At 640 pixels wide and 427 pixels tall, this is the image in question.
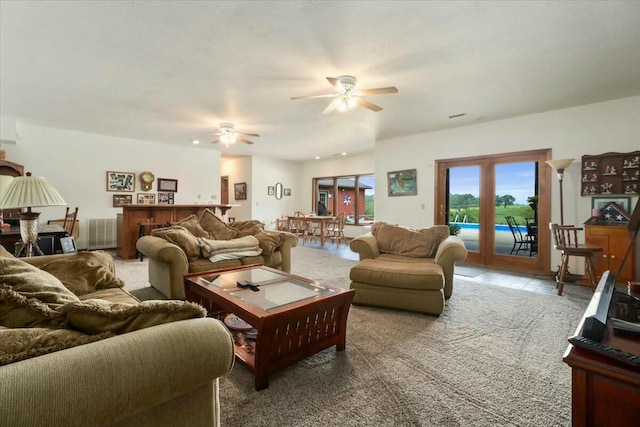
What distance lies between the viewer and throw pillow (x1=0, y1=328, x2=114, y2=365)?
74 cm

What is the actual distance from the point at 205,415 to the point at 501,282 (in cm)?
424

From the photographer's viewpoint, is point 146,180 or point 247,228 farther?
point 146,180

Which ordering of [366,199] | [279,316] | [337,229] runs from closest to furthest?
1. [279,316]
2. [337,229]
3. [366,199]

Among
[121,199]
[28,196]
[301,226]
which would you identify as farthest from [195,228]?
[301,226]

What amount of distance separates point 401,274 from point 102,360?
96.1 inches

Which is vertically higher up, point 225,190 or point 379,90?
point 379,90

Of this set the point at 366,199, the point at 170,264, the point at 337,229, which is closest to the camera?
the point at 170,264

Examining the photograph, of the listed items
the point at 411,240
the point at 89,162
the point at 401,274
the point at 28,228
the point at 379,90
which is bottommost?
the point at 401,274

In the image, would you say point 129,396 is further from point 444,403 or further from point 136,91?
point 136,91

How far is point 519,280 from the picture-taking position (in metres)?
4.23

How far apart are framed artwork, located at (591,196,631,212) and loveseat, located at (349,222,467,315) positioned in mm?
2431

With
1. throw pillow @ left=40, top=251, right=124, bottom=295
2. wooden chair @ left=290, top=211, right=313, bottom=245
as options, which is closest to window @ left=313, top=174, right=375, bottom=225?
wooden chair @ left=290, top=211, right=313, bottom=245

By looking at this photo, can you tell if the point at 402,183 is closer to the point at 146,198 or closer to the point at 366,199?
the point at 366,199

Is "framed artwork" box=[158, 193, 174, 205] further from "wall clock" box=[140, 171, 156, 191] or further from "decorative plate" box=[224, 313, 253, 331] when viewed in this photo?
"decorative plate" box=[224, 313, 253, 331]
